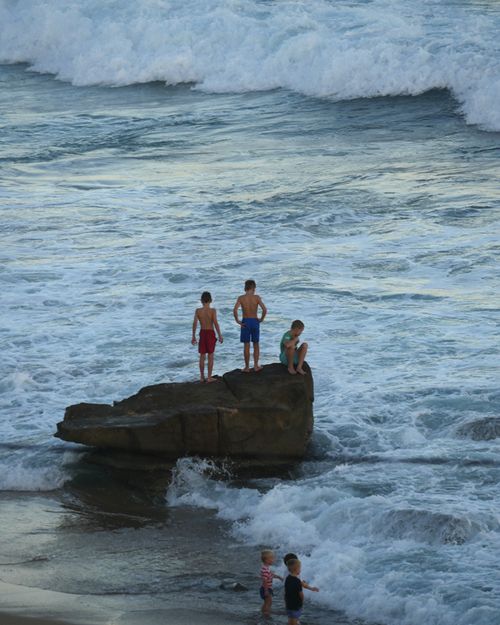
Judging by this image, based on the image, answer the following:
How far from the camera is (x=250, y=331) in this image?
46.4 ft

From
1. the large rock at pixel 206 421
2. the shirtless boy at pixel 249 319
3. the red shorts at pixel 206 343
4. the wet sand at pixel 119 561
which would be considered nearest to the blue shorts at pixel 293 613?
the wet sand at pixel 119 561

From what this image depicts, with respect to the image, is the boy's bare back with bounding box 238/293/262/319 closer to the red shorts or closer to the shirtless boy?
the shirtless boy

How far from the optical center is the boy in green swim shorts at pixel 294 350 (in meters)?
13.3

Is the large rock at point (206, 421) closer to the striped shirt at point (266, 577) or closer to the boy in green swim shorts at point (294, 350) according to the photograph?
the boy in green swim shorts at point (294, 350)

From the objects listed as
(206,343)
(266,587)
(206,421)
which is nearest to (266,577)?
(266,587)

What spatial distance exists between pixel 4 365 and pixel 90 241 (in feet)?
20.8

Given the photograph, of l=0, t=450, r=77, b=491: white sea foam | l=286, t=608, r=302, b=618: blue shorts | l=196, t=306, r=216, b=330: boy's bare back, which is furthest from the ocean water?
l=196, t=306, r=216, b=330: boy's bare back

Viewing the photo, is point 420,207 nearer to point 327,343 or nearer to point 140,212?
point 140,212

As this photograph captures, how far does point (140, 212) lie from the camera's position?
24016mm

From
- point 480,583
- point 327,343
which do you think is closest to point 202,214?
point 327,343

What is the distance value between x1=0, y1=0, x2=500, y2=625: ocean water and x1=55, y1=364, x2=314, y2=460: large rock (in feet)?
0.99

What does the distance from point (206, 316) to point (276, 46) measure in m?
26.3

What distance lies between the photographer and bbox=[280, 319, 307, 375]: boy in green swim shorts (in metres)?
13.3

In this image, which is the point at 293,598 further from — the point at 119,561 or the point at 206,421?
the point at 206,421
